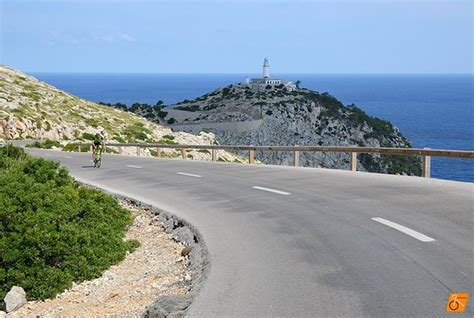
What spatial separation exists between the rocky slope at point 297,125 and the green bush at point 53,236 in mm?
86030

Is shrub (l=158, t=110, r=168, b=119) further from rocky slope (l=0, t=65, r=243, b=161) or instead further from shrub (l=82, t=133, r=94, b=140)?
shrub (l=82, t=133, r=94, b=140)

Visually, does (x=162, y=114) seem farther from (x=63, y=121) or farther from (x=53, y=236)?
(x=53, y=236)

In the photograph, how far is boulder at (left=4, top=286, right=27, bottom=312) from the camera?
1112 centimetres

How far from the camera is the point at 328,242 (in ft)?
34.6

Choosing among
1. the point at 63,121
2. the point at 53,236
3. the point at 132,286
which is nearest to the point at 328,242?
the point at 132,286

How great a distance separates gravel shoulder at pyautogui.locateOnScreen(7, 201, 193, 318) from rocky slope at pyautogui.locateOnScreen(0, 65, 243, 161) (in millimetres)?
38108

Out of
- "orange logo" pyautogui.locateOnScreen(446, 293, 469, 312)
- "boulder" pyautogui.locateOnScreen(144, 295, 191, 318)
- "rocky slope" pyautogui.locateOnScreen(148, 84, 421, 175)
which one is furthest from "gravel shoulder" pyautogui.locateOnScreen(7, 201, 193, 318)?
"rocky slope" pyautogui.locateOnScreen(148, 84, 421, 175)

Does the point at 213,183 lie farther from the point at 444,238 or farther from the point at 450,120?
the point at 450,120

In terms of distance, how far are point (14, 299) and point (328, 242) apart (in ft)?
17.8

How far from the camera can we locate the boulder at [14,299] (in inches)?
438

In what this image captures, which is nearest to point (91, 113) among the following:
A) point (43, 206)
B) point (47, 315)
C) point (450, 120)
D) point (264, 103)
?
point (264, 103)

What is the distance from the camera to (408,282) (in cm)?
802

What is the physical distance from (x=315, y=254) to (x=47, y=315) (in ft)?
14.0

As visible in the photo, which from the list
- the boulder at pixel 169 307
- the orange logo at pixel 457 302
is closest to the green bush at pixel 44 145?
the boulder at pixel 169 307
